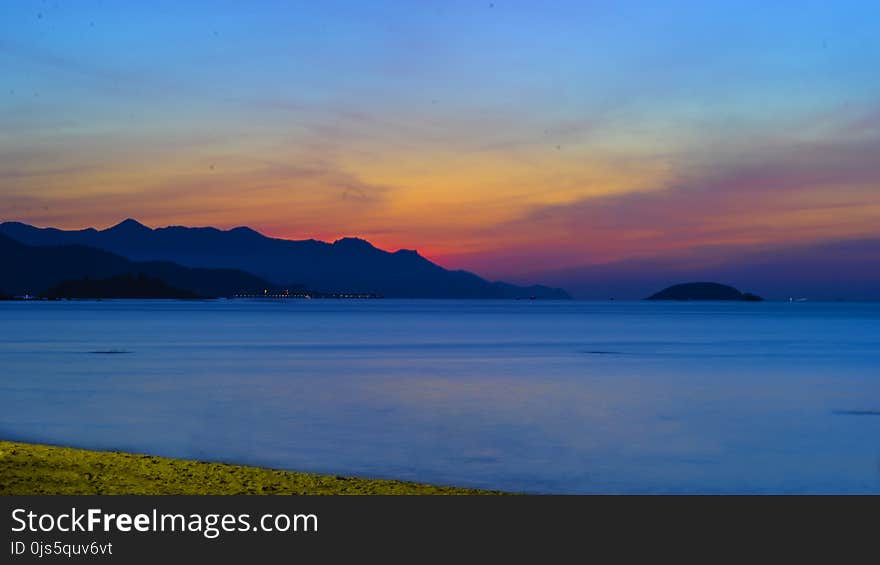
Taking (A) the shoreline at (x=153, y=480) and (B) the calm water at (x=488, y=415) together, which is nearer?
(A) the shoreline at (x=153, y=480)

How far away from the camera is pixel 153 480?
13.2 meters

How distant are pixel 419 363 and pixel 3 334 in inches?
1999

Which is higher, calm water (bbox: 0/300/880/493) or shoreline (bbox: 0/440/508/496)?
shoreline (bbox: 0/440/508/496)

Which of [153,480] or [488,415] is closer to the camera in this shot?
[153,480]

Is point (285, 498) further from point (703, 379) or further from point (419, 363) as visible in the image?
point (419, 363)

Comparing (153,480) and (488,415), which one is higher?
(153,480)

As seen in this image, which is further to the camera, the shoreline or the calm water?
the calm water

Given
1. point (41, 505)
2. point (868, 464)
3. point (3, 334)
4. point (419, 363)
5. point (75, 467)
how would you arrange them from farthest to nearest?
point (3, 334)
point (419, 363)
point (868, 464)
point (75, 467)
point (41, 505)

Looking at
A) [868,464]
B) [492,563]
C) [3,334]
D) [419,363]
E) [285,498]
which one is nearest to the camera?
[492,563]

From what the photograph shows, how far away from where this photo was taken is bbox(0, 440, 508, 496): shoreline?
40.5 ft

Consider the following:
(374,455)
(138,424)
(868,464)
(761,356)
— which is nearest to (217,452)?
(374,455)

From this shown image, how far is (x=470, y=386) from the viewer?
118 ft

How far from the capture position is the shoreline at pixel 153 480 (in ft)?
40.5

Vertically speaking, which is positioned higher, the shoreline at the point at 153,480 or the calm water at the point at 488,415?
the shoreline at the point at 153,480
